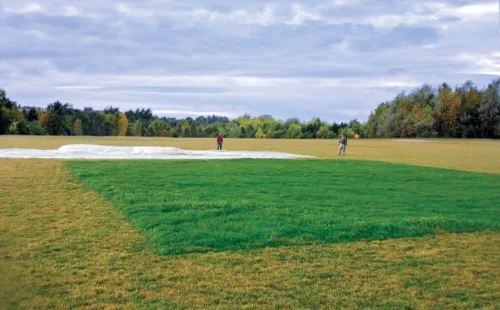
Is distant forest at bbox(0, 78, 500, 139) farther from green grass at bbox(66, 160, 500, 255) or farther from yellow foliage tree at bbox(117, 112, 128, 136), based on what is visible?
green grass at bbox(66, 160, 500, 255)

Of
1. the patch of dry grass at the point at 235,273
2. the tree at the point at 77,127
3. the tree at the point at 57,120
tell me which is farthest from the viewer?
the tree at the point at 77,127

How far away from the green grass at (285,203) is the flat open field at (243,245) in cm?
4

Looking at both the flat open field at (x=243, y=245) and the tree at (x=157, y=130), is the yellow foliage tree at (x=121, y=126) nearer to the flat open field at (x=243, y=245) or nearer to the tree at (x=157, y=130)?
the tree at (x=157, y=130)

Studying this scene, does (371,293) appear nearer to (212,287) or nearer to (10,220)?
(212,287)

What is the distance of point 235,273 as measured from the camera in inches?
230

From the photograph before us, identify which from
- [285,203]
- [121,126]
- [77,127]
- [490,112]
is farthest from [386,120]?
[285,203]

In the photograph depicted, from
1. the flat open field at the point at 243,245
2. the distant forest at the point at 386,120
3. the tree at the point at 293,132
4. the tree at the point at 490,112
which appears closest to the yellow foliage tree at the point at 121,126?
the distant forest at the point at 386,120

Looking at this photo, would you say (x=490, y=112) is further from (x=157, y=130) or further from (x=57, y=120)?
(x=57, y=120)

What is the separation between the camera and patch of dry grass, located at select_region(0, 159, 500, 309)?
4.94m

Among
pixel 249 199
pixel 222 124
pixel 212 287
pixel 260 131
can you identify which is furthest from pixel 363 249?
pixel 222 124

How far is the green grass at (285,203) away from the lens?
7.78 meters

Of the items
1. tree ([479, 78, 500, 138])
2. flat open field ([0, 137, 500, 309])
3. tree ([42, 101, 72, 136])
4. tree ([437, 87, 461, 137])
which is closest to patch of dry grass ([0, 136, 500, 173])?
flat open field ([0, 137, 500, 309])

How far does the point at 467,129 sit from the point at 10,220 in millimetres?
70016

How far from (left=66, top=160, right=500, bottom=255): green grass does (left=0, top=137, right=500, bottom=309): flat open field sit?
0.04 metres
